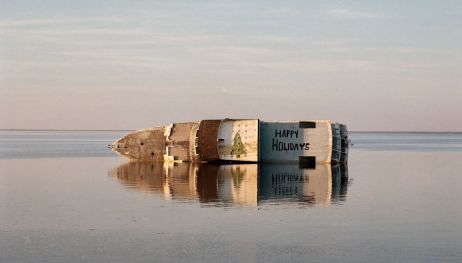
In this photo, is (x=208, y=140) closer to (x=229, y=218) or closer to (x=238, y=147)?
(x=238, y=147)

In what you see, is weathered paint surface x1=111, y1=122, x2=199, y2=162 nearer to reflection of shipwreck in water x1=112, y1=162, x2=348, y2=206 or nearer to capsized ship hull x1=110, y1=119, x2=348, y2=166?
capsized ship hull x1=110, y1=119, x2=348, y2=166

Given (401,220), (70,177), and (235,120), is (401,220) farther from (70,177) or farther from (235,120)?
(235,120)

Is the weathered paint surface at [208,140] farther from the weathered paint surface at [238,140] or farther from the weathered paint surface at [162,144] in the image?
the weathered paint surface at [162,144]

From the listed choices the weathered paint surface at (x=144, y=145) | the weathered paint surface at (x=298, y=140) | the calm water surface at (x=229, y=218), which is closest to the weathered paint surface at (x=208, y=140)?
the weathered paint surface at (x=298, y=140)

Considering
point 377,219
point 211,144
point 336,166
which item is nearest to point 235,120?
point 211,144

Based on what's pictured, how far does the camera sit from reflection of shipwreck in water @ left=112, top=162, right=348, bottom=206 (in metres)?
35.8

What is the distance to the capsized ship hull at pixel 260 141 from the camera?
6094 cm

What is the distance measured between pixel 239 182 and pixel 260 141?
61.2ft

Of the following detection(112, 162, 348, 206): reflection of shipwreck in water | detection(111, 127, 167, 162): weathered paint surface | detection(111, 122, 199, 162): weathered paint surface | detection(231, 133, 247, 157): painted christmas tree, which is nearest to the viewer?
detection(112, 162, 348, 206): reflection of shipwreck in water

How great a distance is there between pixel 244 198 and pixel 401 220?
9.07 meters

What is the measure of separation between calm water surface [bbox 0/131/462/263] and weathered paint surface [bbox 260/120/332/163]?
38.6 ft

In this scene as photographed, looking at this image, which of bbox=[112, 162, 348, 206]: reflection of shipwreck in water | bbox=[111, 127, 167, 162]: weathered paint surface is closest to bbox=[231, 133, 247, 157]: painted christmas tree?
bbox=[112, 162, 348, 206]: reflection of shipwreck in water

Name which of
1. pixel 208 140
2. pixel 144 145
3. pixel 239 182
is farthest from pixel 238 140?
pixel 239 182

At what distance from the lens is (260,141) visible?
6247 cm
